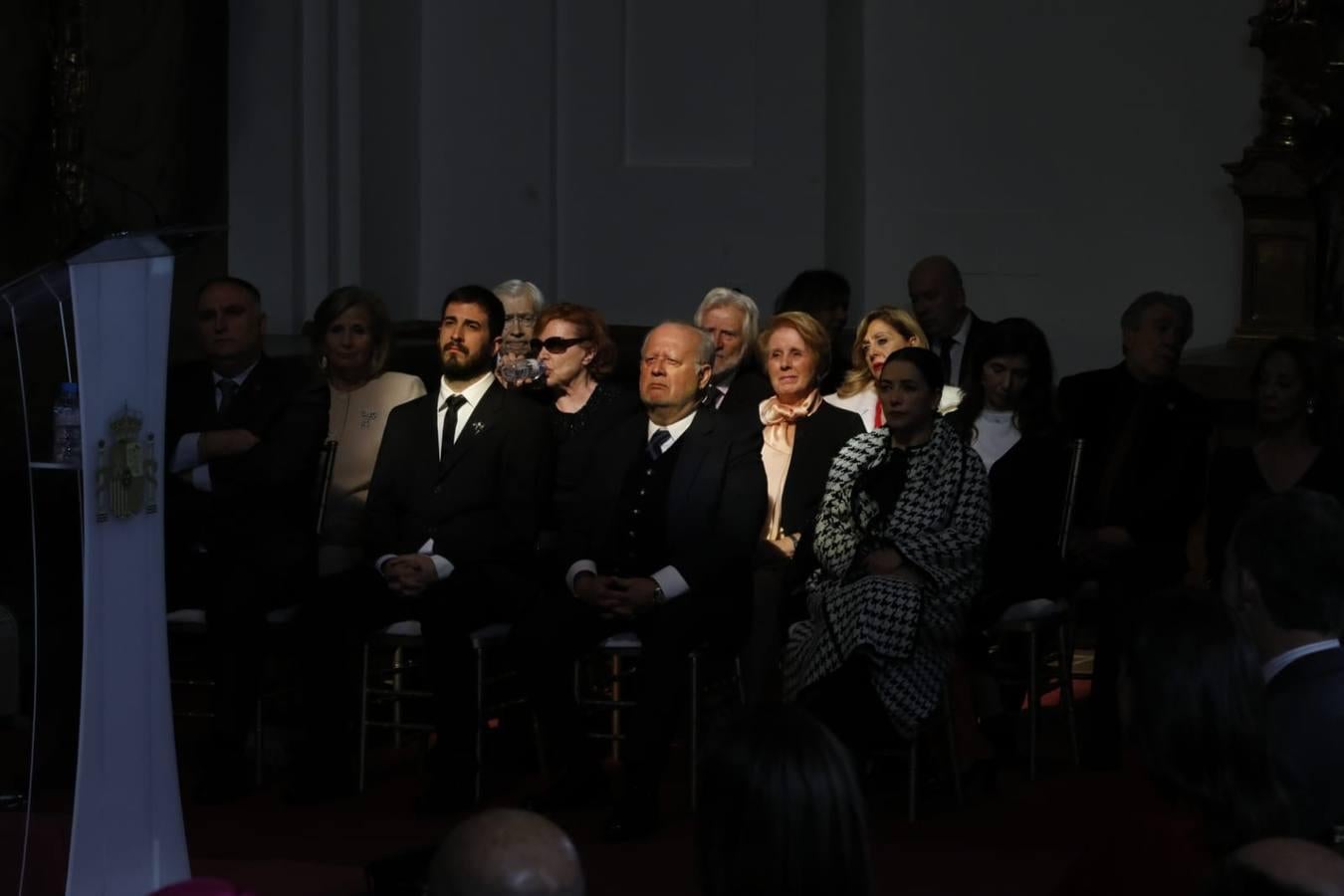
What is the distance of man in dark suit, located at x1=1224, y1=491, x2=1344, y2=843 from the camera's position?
3.03m

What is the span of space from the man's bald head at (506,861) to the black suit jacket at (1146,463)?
405 cm

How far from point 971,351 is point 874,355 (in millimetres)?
292

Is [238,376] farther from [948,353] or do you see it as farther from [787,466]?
[948,353]

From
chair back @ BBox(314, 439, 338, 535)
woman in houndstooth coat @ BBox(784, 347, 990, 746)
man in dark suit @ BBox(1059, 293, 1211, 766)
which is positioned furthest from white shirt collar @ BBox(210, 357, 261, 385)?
man in dark suit @ BBox(1059, 293, 1211, 766)

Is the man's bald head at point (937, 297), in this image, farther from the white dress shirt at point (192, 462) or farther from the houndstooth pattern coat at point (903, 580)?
the white dress shirt at point (192, 462)

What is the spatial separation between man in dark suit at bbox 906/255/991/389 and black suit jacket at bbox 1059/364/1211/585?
0.76 meters

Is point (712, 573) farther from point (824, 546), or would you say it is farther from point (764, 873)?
point (764, 873)

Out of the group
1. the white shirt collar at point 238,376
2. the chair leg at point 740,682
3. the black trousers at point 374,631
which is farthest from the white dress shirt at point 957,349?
the white shirt collar at point 238,376

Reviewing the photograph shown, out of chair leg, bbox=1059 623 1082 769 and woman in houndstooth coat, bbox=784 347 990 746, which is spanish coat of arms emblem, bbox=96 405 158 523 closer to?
woman in houndstooth coat, bbox=784 347 990 746

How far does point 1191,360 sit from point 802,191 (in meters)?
1.97

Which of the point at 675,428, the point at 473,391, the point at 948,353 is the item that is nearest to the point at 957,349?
the point at 948,353

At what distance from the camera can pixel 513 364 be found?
6.41 metres

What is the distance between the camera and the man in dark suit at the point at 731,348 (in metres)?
6.54

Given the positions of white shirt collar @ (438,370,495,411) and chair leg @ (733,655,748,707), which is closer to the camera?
chair leg @ (733,655,748,707)
